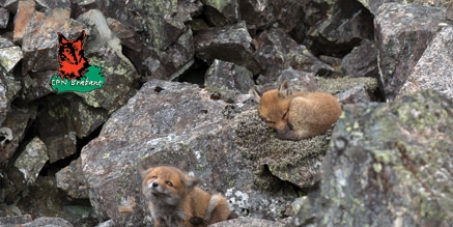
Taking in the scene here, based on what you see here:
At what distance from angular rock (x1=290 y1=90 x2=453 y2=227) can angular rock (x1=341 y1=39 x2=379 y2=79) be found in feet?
31.8

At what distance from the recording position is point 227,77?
16.4 m

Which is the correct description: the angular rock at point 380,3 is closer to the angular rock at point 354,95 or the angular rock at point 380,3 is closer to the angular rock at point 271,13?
the angular rock at point 271,13

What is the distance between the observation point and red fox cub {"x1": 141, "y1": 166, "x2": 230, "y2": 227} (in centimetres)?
852

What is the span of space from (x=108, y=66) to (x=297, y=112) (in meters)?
8.21

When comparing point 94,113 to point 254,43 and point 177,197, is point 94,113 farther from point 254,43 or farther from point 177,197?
point 177,197

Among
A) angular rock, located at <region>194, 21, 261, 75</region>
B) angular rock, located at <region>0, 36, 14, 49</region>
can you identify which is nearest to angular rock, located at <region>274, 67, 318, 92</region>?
angular rock, located at <region>194, 21, 261, 75</region>

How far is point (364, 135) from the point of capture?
5.05m

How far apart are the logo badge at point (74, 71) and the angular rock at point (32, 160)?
1.71m

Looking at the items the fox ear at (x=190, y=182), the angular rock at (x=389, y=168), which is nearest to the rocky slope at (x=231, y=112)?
the angular rock at (x=389, y=168)

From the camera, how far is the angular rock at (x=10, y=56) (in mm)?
15557

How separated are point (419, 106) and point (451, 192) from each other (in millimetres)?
873

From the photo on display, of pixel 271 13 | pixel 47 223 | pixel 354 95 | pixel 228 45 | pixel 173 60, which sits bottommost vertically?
pixel 173 60

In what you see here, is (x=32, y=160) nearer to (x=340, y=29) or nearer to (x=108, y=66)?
(x=108, y=66)

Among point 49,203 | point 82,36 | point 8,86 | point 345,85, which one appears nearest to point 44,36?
point 82,36
